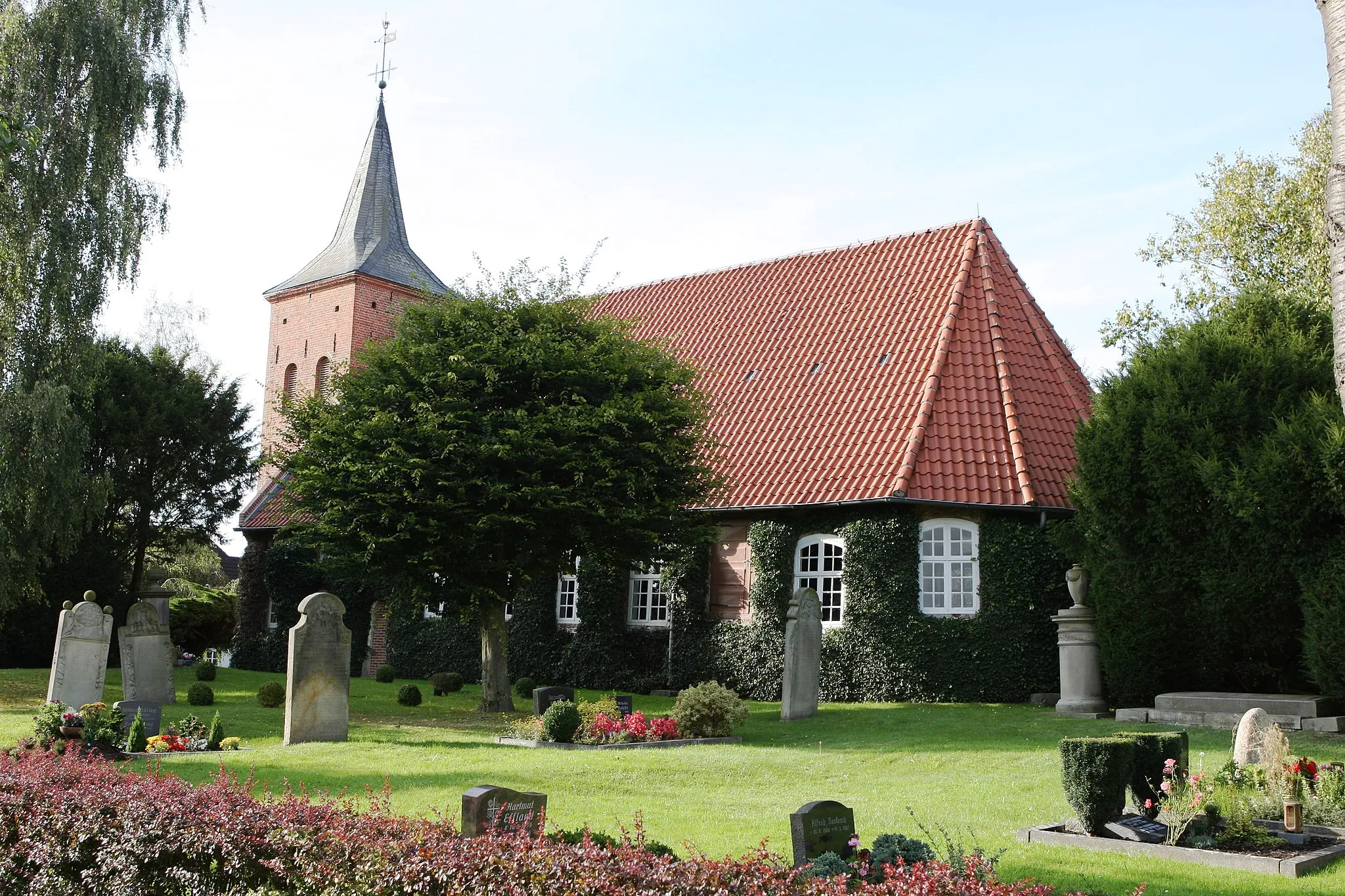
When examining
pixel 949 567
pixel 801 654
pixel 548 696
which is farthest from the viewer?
pixel 949 567

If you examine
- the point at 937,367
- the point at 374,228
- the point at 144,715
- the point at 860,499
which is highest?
the point at 374,228

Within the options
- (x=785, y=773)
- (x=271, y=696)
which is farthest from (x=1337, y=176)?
(x=271, y=696)

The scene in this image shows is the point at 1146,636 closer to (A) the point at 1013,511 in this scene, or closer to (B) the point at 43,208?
(A) the point at 1013,511

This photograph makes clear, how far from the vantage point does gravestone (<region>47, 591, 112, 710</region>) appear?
1764 centimetres

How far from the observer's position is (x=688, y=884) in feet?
19.0

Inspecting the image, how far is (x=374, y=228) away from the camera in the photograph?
1476 inches

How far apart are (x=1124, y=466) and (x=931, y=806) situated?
8.57 m

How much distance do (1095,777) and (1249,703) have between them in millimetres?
7601

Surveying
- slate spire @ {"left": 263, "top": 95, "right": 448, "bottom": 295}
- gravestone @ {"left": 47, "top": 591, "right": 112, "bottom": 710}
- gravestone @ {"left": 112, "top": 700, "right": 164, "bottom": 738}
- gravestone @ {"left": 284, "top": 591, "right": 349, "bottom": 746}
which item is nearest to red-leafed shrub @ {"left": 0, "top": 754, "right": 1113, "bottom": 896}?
gravestone @ {"left": 112, "top": 700, "right": 164, "bottom": 738}

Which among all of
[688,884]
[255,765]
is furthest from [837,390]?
[688,884]

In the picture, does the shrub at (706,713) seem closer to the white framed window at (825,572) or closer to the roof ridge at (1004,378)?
the white framed window at (825,572)

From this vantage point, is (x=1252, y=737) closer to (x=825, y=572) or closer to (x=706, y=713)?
(x=706, y=713)

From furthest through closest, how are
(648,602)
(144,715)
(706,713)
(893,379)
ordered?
(648,602) → (893,379) → (706,713) → (144,715)

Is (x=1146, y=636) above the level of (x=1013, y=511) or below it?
below
